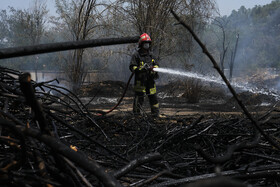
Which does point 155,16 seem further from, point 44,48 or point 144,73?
point 44,48

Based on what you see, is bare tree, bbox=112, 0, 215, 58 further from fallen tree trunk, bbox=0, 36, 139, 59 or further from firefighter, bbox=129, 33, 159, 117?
fallen tree trunk, bbox=0, 36, 139, 59

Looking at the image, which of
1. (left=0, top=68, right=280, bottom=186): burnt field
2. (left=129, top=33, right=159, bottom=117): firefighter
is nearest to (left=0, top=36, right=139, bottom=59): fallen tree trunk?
(left=0, top=68, right=280, bottom=186): burnt field

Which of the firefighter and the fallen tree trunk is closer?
the fallen tree trunk

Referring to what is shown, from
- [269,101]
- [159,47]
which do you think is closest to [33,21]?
[159,47]

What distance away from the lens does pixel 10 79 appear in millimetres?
1392

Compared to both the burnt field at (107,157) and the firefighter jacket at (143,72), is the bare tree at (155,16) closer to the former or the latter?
the firefighter jacket at (143,72)

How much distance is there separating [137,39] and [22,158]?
55cm

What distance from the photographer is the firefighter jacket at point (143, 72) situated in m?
5.78

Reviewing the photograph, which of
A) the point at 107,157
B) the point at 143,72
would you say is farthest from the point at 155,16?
the point at 107,157

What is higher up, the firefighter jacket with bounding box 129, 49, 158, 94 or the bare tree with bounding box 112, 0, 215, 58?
the bare tree with bounding box 112, 0, 215, 58

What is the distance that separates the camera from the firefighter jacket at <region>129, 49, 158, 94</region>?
5.78 m

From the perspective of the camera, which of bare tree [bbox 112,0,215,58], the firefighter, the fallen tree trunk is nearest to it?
the fallen tree trunk

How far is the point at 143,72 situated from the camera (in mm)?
5793

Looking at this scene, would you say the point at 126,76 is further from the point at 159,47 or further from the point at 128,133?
the point at 128,133
